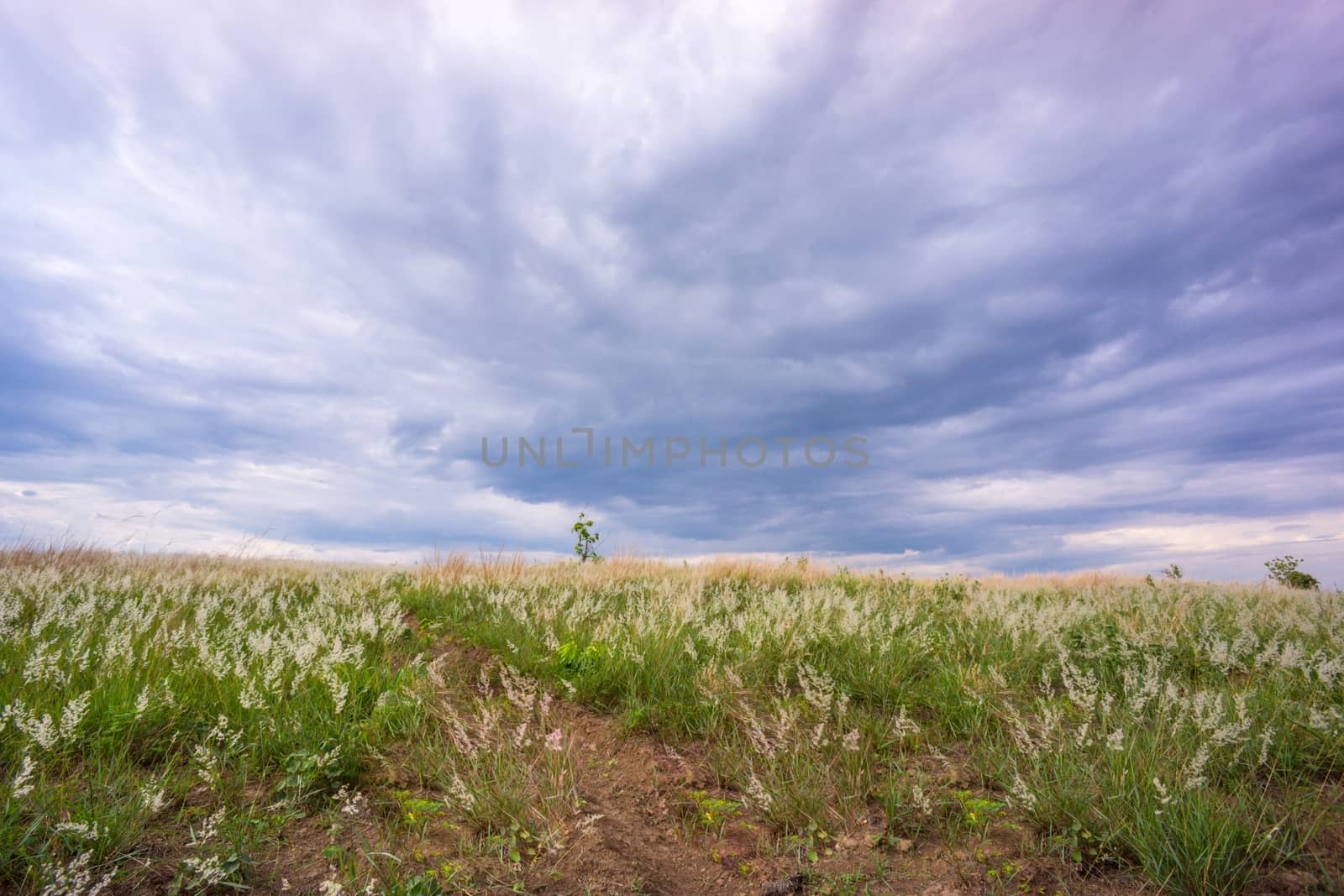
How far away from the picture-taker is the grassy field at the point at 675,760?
322 cm

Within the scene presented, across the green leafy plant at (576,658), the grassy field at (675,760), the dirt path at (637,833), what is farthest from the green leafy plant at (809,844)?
the green leafy plant at (576,658)

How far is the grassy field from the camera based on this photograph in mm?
3221

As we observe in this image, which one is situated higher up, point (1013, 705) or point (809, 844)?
point (1013, 705)

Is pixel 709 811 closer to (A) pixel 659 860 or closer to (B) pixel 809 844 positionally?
(A) pixel 659 860

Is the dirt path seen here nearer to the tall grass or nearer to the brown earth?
the brown earth

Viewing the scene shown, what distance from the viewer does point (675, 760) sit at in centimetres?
456

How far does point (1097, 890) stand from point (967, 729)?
1501 millimetres

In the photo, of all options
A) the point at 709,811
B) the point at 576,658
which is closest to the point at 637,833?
the point at 709,811

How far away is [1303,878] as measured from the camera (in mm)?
2986

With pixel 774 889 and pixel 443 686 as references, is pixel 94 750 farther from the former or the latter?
pixel 774 889

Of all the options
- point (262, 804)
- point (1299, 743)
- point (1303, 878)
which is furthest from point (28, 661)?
point (1299, 743)

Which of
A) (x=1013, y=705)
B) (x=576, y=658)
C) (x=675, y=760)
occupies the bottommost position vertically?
(x=675, y=760)

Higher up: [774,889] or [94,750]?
[94,750]

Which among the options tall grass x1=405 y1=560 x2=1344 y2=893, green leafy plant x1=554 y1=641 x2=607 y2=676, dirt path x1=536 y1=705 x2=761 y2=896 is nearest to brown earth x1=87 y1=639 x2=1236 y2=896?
dirt path x1=536 y1=705 x2=761 y2=896
